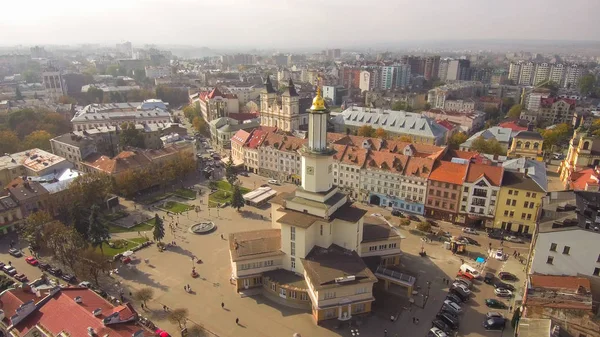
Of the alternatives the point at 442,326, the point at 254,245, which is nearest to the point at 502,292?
the point at 442,326

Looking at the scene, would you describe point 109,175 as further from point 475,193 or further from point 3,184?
point 475,193

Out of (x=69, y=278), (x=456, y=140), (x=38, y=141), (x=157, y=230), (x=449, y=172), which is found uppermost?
(x=449, y=172)

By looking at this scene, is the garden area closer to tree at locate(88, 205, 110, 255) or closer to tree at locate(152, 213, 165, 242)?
tree at locate(152, 213, 165, 242)

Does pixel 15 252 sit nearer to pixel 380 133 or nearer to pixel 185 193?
pixel 185 193

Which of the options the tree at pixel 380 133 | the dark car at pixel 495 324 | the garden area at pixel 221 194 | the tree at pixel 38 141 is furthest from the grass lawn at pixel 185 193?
the dark car at pixel 495 324

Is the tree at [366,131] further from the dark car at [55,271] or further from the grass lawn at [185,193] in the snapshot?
the dark car at [55,271]
